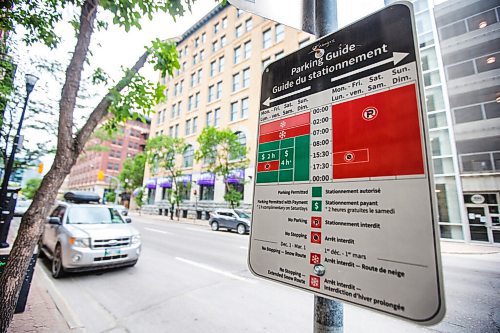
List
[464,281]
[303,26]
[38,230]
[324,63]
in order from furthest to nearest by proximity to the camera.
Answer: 1. [464,281]
2. [38,230]
3. [303,26]
4. [324,63]

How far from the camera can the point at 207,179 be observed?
26.0 meters

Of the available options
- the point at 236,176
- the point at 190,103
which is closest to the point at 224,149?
the point at 236,176

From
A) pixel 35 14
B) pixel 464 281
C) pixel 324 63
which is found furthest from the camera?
pixel 464 281

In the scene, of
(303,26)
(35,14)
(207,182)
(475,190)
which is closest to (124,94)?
(35,14)

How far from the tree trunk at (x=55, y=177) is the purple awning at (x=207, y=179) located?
22142 mm

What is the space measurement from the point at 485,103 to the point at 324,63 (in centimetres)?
292

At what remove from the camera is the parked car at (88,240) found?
5.49m

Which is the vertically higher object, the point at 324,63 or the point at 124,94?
the point at 124,94

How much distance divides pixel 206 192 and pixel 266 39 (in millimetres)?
17538

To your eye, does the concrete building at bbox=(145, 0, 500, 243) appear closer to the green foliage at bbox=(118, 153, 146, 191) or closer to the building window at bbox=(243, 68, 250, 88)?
the building window at bbox=(243, 68, 250, 88)

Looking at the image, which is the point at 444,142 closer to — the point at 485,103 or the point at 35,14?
the point at 485,103

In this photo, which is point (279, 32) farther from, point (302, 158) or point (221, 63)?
point (302, 158)

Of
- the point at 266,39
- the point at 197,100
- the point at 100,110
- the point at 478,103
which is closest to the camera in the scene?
the point at 478,103

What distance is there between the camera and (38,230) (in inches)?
120
